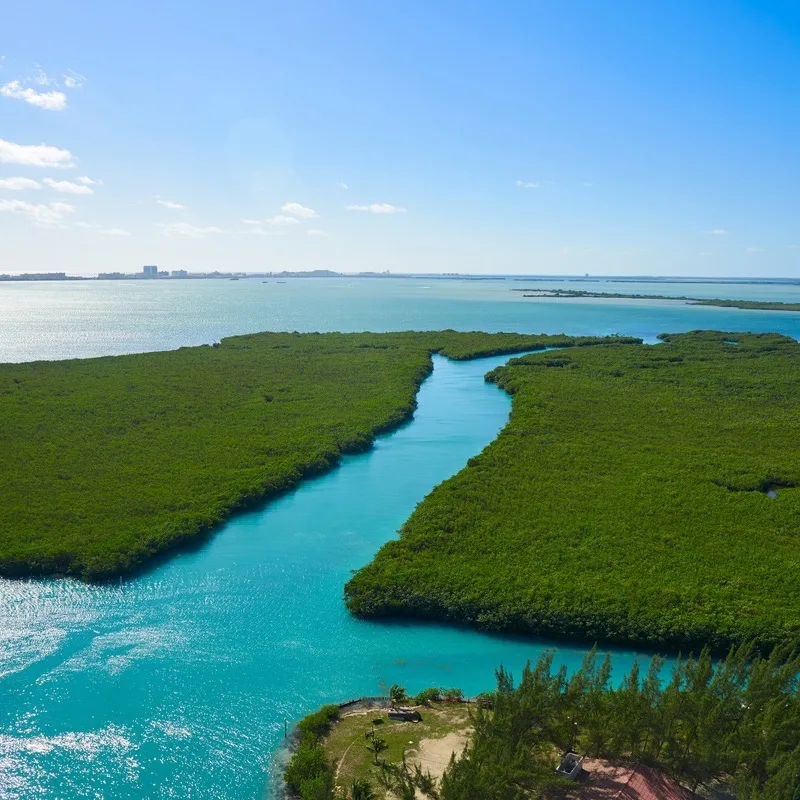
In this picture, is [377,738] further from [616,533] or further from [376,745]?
[616,533]

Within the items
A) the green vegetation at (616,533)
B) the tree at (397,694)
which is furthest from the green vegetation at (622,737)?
the green vegetation at (616,533)

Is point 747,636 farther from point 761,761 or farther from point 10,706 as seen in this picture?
point 10,706

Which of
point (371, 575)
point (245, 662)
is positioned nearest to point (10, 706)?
point (245, 662)

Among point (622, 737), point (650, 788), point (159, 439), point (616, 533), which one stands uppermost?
point (159, 439)

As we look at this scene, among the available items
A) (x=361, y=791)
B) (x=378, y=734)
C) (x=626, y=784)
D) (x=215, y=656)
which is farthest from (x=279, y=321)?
(x=626, y=784)

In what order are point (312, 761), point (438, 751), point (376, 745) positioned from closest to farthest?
point (312, 761) → point (376, 745) → point (438, 751)

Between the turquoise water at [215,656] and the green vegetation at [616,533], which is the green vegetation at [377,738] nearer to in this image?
the turquoise water at [215,656]

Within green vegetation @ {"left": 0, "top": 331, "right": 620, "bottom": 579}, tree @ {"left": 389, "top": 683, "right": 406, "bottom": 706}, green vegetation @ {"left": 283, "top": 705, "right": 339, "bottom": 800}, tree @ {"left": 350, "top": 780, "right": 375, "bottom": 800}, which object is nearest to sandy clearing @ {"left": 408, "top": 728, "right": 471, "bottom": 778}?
tree @ {"left": 350, "top": 780, "right": 375, "bottom": 800}

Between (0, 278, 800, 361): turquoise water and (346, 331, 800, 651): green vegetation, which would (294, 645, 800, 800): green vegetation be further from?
(0, 278, 800, 361): turquoise water
